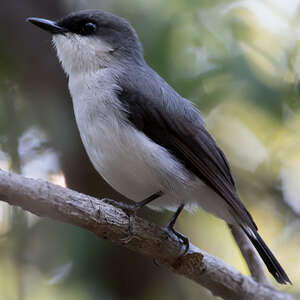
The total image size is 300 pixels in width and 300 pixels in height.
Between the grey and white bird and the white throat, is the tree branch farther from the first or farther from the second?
the white throat

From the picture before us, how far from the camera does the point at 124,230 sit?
362 cm

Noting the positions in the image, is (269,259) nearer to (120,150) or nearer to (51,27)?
(120,150)

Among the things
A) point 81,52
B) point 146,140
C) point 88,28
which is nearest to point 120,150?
point 146,140

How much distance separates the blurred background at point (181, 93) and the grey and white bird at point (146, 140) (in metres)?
0.65

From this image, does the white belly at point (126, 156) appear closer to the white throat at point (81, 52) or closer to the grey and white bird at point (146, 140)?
the grey and white bird at point (146, 140)


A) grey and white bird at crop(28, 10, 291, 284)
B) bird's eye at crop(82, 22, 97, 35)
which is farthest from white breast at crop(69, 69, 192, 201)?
bird's eye at crop(82, 22, 97, 35)

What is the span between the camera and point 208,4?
17.4ft

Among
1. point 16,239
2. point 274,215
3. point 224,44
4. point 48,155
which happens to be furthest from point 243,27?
point 16,239

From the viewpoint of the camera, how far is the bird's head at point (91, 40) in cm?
449

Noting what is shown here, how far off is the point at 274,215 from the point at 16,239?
98.9 inches

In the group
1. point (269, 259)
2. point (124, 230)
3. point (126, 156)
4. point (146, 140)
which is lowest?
point (269, 259)

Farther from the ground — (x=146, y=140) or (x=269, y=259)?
(x=146, y=140)

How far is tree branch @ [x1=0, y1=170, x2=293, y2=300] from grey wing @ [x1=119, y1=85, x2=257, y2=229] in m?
0.45

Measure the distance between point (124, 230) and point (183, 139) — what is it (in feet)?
2.99
